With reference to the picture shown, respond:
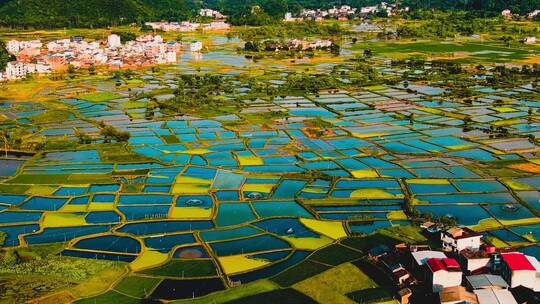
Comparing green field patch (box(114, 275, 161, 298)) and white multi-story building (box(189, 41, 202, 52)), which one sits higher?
white multi-story building (box(189, 41, 202, 52))

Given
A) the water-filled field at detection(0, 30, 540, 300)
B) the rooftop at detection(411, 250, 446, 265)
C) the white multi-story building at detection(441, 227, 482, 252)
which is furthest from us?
the water-filled field at detection(0, 30, 540, 300)

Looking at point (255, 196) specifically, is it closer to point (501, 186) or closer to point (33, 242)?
point (33, 242)

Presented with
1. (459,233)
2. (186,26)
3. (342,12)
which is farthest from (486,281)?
(342,12)

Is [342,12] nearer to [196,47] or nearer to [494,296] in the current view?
[196,47]

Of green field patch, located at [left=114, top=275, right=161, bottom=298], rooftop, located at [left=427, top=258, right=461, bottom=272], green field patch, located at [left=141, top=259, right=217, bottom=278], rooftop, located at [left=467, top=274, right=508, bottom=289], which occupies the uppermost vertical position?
rooftop, located at [left=427, top=258, right=461, bottom=272]

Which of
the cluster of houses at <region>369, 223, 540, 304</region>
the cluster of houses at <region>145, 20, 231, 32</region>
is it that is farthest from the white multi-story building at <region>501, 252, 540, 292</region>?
the cluster of houses at <region>145, 20, 231, 32</region>

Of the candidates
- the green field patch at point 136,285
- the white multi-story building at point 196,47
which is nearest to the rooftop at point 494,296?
the green field patch at point 136,285

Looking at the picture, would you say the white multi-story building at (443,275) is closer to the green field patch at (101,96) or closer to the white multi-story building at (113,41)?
the green field patch at (101,96)

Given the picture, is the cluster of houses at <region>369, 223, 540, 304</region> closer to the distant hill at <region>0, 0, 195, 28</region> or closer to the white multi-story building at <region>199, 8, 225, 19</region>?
the distant hill at <region>0, 0, 195, 28</region>

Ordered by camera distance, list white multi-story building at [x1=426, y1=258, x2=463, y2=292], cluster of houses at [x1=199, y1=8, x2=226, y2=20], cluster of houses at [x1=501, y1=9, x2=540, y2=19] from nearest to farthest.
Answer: white multi-story building at [x1=426, y1=258, x2=463, y2=292], cluster of houses at [x1=501, y1=9, x2=540, y2=19], cluster of houses at [x1=199, y1=8, x2=226, y2=20]
